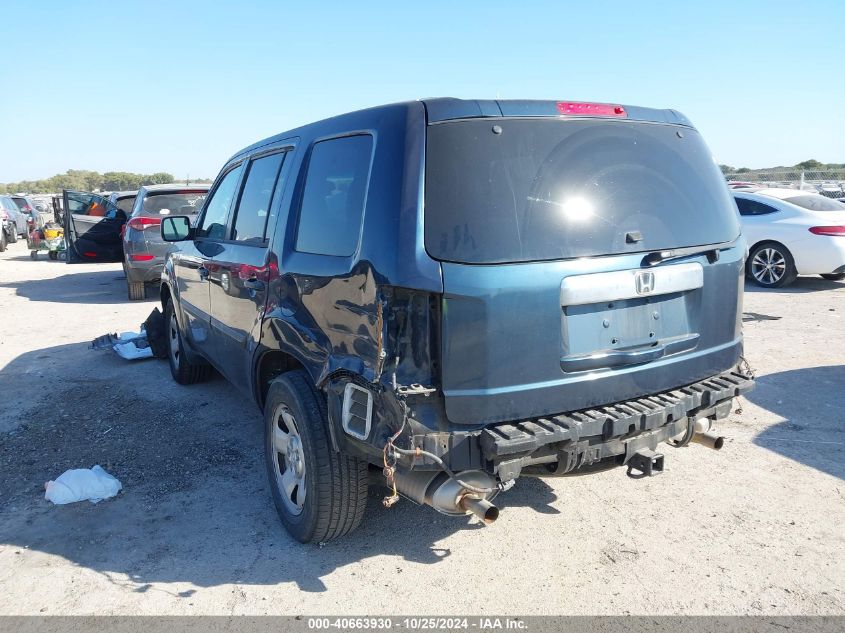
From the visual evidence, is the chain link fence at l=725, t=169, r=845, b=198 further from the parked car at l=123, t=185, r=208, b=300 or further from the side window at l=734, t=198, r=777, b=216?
the parked car at l=123, t=185, r=208, b=300

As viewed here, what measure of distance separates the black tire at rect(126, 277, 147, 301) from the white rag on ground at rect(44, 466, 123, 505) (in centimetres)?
756

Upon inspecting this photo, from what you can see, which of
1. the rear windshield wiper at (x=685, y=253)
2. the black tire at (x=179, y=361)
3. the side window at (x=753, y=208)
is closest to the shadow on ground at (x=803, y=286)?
the side window at (x=753, y=208)

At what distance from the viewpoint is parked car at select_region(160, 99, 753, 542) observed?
264cm

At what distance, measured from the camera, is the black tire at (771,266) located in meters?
10.6

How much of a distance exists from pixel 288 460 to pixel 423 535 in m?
0.82

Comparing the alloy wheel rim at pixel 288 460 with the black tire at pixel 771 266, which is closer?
the alloy wheel rim at pixel 288 460

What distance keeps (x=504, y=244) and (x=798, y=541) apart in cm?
225

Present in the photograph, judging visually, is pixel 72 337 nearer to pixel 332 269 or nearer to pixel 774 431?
pixel 332 269

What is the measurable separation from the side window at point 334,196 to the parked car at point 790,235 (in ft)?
28.3

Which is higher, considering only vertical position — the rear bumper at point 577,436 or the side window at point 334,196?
the side window at point 334,196

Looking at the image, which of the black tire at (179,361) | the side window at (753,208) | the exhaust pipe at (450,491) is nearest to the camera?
the exhaust pipe at (450,491)

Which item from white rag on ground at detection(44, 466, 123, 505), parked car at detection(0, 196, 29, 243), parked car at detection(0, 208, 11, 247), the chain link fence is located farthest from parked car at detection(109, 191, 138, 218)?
the chain link fence

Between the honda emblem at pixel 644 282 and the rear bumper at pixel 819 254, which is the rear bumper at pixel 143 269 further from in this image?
the rear bumper at pixel 819 254

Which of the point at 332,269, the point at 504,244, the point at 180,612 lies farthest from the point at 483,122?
the point at 180,612
